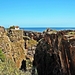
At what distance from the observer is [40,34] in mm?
85375

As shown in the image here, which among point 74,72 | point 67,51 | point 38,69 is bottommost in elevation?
point 38,69

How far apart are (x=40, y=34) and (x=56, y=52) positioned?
39235mm

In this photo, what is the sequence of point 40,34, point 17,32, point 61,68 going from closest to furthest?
1. point 61,68
2. point 17,32
3. point 40,34

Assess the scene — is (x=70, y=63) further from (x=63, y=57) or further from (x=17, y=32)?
(x=17, y=32)

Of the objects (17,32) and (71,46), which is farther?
(17,32)

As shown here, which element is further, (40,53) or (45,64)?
(40,53)

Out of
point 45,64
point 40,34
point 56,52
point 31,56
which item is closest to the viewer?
point 56,52

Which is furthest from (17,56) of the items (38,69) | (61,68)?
(61,68)

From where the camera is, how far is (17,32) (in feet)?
184

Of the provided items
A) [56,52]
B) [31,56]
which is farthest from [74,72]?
[31,56]

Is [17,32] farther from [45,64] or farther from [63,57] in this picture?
[63,57]

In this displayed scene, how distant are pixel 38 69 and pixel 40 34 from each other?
112ft

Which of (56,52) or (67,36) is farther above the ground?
(67,36)

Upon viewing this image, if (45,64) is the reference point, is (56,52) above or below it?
above
